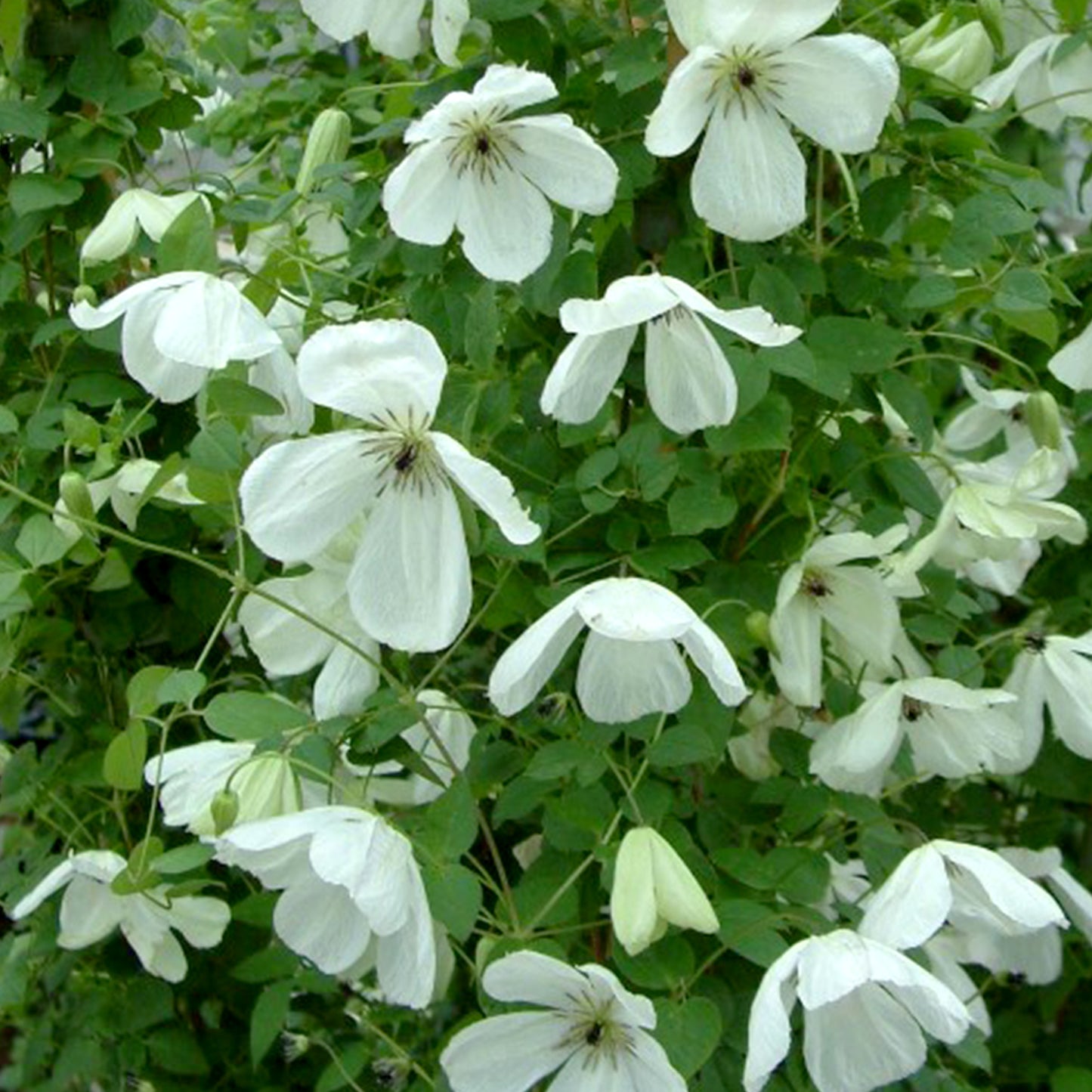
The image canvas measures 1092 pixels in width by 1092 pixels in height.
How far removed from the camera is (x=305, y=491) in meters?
1.13

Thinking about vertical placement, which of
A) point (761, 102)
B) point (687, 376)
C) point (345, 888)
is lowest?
point (345, 888)

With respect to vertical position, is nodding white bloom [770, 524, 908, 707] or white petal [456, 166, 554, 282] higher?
white petal [456, 166, 554, 282]

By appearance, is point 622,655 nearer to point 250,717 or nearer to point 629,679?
point 629,679

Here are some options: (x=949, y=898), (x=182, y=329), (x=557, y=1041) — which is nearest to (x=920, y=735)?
(x=949, y=898)

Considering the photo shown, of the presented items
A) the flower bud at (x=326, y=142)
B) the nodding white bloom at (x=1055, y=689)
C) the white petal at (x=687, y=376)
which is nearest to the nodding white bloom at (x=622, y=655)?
the white petal at (x=687, y=376)

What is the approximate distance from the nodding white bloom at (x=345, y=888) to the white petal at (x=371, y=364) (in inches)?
8.9

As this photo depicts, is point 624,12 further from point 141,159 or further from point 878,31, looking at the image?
point 141,159

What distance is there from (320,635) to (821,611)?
0.33m

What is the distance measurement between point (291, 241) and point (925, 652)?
59 cm

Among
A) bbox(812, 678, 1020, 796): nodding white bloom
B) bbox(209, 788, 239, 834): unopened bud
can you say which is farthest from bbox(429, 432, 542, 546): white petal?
bbox(812, 678, 1020, 796): nodding white bloom

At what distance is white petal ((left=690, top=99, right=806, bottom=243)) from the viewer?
118 centimetres

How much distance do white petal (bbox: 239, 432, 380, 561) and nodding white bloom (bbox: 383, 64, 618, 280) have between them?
0.49 feet

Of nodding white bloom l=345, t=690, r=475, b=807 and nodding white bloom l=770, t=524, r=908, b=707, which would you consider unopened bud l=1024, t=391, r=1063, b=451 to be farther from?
nodding white bloom l=345, t=690, r=475, b=807

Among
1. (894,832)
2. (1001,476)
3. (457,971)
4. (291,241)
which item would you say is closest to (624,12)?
(291,241)
